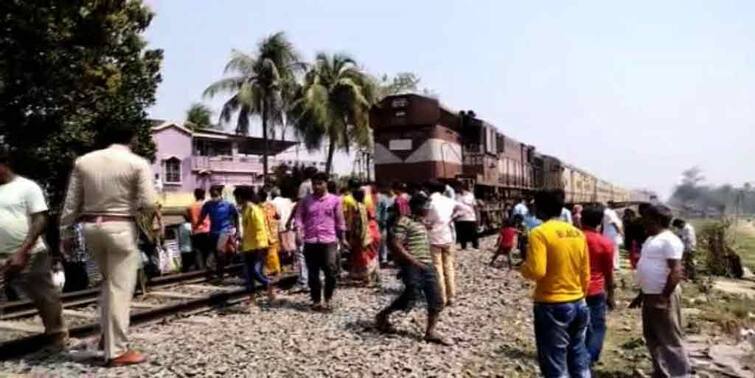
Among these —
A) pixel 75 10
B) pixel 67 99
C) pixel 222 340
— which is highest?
pixel 75 10

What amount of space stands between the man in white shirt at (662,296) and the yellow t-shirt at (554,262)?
1.20 m

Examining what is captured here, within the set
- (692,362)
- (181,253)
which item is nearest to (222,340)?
(692,362)

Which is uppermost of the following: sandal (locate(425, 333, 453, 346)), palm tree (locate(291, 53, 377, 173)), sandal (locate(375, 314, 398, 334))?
palm tree (locate(291, 53, 377, 173))

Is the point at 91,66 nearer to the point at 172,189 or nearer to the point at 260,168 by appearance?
the point at 172,189

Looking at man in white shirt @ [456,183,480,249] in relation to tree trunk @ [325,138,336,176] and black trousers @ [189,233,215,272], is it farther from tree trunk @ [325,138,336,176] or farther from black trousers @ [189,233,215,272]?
tree trunk @ [325,138,336,176]

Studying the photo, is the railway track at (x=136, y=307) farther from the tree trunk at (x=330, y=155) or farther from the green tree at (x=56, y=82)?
the tree trunk at (x=330, y=155)

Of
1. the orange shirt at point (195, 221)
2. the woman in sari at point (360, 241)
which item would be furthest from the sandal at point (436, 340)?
the orange shirt at point (195, 221)

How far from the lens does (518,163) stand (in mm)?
26125

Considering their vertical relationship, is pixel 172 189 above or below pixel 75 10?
below

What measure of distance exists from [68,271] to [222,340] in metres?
5.26

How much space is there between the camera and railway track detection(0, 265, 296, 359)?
6.23 m

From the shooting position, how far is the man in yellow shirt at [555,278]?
15.8ft

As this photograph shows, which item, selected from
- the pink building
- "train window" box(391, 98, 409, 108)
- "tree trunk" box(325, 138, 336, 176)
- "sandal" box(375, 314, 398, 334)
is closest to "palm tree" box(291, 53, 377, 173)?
"tree trunk" box(325, 138, 336, 176)

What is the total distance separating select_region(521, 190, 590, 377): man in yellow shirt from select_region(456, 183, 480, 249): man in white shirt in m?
8.92
